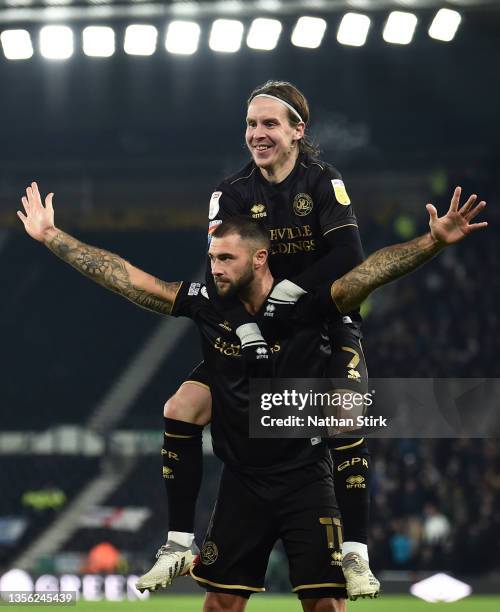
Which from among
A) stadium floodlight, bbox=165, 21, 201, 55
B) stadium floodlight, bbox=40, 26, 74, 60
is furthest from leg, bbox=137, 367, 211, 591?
stadium floodlight, bbox=40, 26, 74, 60

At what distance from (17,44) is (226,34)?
284 centimetres

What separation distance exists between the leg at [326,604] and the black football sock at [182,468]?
69 cm

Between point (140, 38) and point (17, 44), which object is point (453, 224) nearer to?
point (140, 38)

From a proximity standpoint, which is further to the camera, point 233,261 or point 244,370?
point 244,370

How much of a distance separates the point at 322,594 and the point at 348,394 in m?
0.94

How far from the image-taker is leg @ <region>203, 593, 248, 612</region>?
5.58 meters

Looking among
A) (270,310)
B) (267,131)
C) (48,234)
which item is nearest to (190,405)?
(270,310)

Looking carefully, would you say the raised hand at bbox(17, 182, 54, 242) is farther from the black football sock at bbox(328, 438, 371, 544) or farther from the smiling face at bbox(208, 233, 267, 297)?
the black football sock at bbox(328, 438, 371, 544)

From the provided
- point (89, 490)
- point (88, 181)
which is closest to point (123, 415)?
point (89, 490)

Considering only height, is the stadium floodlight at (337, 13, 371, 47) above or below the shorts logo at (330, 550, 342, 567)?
above

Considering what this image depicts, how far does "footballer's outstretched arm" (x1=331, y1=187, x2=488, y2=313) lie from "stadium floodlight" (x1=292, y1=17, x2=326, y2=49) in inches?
412

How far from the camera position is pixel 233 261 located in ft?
17.1

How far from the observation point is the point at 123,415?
23016 millimetres

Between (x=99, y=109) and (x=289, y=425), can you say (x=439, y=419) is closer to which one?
(x=289, y=425)
